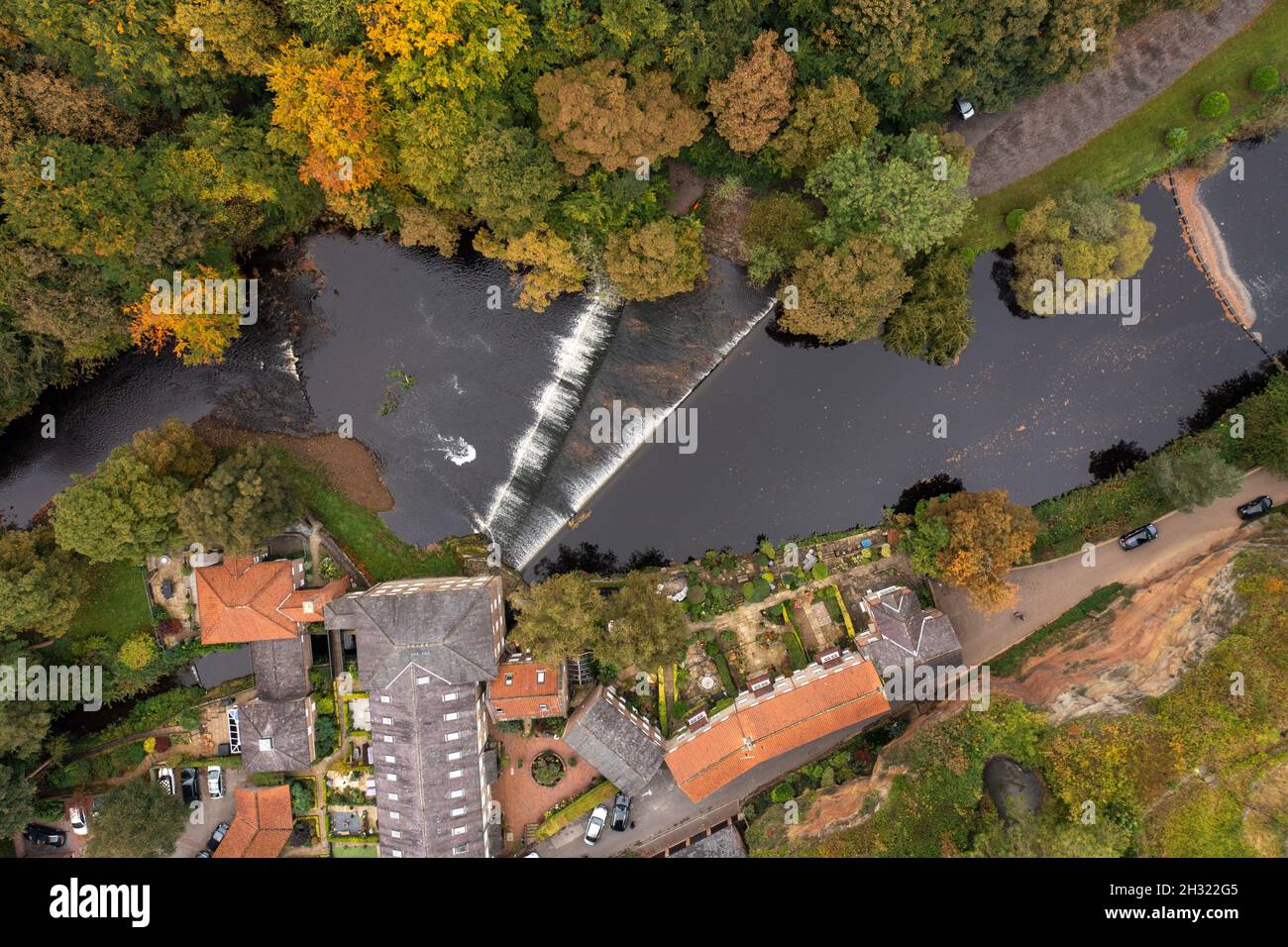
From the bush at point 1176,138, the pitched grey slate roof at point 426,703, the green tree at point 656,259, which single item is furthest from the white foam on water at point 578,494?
the bush at point 1176,138

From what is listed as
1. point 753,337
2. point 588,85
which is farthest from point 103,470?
point 753,337

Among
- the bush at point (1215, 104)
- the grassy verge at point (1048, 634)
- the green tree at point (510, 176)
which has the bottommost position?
the grassy verge at point (1048, 634)

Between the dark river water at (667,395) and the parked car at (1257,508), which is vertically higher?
the dark river water at (667,395)

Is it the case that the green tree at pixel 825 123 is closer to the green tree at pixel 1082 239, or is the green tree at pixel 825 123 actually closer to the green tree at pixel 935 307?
the green tree at pixel 935 307

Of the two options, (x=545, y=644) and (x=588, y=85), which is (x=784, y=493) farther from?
(x=588, y=85)

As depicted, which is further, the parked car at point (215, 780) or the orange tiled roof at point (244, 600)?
the parked car at point (215, 780)

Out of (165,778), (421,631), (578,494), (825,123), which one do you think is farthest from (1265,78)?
(165,778)

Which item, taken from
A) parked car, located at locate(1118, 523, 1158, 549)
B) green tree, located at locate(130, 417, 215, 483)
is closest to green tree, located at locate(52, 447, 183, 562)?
green tree, located at locate(130, 417, 215, 483)
